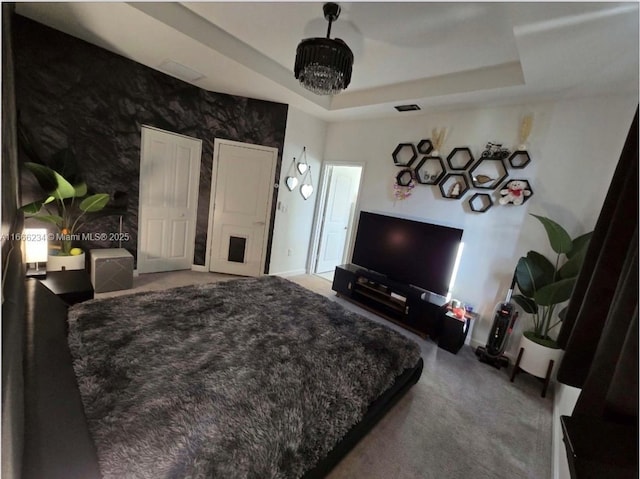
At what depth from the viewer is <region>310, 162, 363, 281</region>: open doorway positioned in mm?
4633

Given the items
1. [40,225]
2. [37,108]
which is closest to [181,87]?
[37,108]

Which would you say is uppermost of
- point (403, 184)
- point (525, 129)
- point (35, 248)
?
point (525, 129)

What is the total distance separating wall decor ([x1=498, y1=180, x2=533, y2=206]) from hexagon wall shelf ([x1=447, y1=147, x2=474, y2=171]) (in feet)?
1.55

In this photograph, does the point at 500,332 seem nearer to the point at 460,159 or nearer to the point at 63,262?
the point at 460,159

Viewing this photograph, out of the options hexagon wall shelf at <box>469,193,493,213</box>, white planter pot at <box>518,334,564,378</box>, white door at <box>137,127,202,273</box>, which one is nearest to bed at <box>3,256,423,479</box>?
white planter pot at <box>518,334,564,378</box>

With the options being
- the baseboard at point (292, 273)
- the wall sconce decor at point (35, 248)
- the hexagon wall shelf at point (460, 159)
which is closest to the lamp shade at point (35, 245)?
the wall sconce decor at point (35, 248)

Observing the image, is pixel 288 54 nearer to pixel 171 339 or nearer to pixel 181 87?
pixel 181 87

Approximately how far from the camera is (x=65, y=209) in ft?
9.38

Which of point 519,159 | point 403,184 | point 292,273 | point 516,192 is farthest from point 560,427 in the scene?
point 292,273

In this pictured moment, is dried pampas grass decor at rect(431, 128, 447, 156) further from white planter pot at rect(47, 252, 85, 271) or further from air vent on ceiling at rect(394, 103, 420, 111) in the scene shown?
white planter pot at rect(47, 252, 85, 271)

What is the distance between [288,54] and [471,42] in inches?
64.8

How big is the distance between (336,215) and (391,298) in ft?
6.56

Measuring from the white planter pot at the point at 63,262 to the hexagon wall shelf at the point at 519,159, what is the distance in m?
4.50

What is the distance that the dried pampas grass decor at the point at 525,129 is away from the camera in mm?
2748
